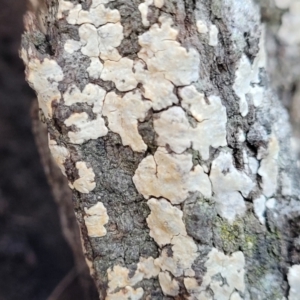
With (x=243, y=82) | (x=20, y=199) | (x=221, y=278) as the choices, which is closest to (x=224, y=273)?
(x=221, y=278)

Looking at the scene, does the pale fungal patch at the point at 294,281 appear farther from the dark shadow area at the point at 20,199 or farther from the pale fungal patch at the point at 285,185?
the dark shadow area at the point at 20,199

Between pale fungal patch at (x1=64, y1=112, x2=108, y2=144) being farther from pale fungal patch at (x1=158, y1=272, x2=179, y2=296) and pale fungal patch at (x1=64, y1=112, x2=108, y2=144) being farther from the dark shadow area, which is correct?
the dark shadow area

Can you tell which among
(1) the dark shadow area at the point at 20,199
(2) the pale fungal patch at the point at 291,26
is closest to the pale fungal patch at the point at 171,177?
(2) the pale fungal patch at the point at 291,26

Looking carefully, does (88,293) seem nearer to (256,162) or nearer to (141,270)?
(141,270)

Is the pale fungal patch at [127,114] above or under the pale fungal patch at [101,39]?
under

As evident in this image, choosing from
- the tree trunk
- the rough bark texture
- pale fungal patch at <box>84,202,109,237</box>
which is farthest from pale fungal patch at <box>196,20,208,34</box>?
the rough bark texture
